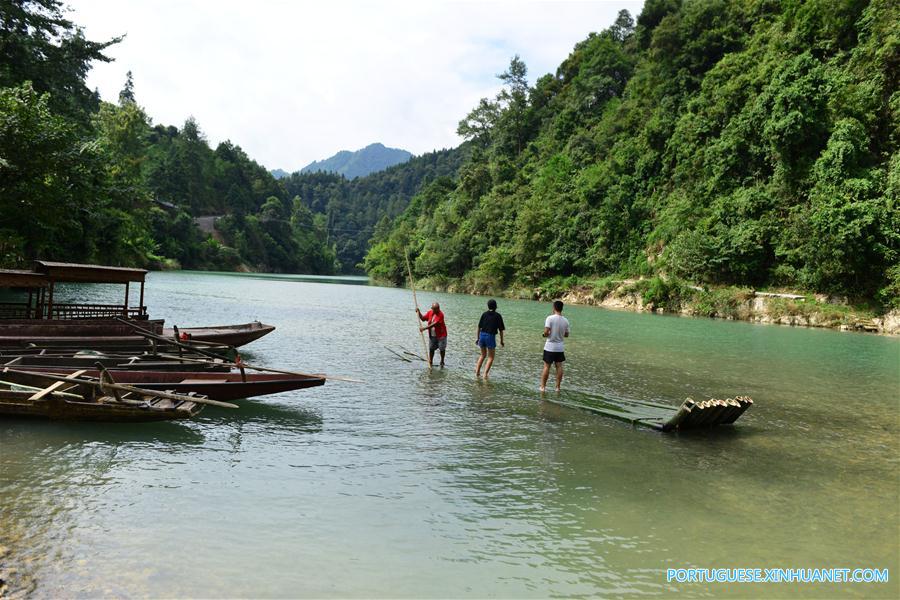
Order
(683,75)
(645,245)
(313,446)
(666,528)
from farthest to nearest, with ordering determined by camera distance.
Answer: (683,75)
(645,245)
(313,446)
(666,528)

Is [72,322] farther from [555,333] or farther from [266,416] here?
[555,333]

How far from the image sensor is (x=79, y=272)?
15.9 m

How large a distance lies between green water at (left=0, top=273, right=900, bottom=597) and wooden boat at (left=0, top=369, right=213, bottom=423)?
9.9 inches

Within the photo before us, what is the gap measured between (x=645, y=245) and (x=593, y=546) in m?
55.7

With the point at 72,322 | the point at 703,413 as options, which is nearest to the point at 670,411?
the point at 703,413

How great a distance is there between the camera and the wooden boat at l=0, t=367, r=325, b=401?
34.9 feet

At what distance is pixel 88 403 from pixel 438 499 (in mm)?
6197

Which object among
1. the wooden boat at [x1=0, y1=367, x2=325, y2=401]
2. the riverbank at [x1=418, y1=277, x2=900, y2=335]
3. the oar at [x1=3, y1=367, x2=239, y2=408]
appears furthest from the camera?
the riverbank at [x1=418, y1=277, x2=900, y2=335]

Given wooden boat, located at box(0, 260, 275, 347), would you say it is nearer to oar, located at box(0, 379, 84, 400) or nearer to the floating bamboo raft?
oar, located at box(0, 379, 84, 400)

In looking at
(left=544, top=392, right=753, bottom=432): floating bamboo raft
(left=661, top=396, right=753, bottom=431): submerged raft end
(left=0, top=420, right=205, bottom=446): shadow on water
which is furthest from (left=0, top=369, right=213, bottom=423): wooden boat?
(left=661, top=396, right=753, bottom=431): submerged raft end

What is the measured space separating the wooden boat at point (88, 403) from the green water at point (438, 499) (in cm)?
25

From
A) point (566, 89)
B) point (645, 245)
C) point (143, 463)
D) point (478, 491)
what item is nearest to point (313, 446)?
point (143, 463)

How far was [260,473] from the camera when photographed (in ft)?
→ 25.6

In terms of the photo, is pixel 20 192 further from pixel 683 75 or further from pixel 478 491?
pixel 683 75
